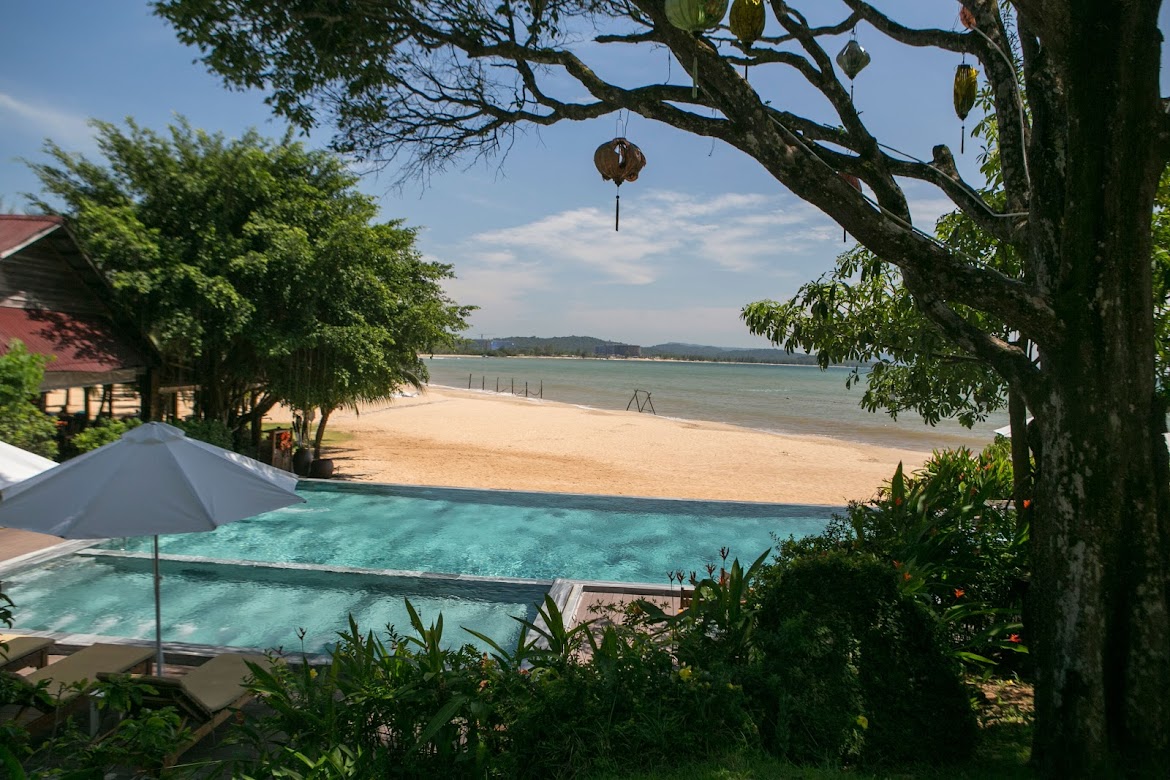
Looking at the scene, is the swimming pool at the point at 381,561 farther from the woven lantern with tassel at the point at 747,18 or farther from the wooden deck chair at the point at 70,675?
the woven lantern with tassel at the point at 747,18

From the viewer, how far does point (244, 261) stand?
13953 mm

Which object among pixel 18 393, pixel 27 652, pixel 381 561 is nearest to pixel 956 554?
pixel 27 652

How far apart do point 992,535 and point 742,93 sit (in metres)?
4.84

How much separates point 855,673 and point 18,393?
37.4 ft

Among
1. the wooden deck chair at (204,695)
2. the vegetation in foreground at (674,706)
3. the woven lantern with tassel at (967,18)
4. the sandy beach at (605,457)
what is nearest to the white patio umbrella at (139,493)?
the wooden deck chair at (204,695)

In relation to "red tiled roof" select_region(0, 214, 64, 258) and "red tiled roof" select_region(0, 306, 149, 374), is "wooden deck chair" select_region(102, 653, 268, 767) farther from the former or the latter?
"red tiled roof" select_region(0, 214, 64, 258)

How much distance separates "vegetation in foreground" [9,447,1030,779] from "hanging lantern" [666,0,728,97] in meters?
3.59

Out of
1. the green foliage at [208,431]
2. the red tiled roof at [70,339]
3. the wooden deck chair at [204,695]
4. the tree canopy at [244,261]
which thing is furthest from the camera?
the green foliage at [208,431]

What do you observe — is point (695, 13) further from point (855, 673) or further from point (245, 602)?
point (245, 602)

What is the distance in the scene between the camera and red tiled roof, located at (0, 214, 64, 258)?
37.8ft

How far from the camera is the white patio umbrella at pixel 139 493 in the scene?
5.00 meters

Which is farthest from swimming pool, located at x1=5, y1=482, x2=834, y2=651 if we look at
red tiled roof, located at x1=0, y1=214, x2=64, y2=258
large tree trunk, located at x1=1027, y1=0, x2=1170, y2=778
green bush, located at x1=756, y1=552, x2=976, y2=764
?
red tiled roof, located at x1=0, y1=214, x2=64, y2=258

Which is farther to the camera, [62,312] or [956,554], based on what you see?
[62,312]

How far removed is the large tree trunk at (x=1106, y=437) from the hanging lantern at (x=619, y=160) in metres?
2.95
